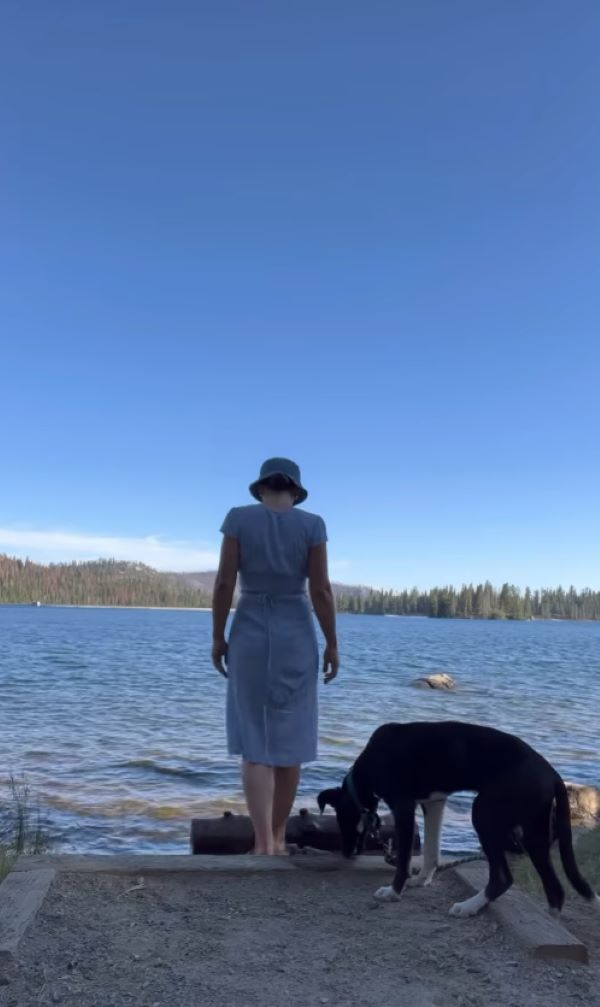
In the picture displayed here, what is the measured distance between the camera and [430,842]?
5.07 m

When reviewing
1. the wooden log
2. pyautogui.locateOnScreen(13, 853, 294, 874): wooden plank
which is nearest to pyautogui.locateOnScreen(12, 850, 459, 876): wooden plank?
pyautogui.locateOnScreen(13, 853, 294, 874): wooden plank

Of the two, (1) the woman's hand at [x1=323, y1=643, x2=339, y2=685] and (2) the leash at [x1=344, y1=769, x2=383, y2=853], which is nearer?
(2) the leash at [x1=344, y1=769, x2=383, y2=853]

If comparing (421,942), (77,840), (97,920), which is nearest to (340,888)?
(421,942)

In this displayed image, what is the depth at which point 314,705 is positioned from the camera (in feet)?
18.5

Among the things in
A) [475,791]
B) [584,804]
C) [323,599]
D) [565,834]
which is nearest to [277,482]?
[323,599]

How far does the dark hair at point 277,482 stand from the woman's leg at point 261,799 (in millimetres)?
1756

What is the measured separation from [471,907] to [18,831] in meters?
4.87

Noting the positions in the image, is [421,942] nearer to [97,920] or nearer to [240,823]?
[97,920]

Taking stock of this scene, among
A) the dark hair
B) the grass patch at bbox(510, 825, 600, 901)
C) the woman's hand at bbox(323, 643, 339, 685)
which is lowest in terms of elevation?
the grass patch at bbox(510, 825, 600, 901)

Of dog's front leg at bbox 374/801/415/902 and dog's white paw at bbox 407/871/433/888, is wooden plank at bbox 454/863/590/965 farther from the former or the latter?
dog's front leg at bbox 374/801/415/902

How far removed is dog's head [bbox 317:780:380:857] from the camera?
516 centimetres

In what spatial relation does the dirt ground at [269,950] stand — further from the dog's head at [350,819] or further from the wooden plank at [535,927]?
the dog's head at [350,819]

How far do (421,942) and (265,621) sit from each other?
2.10 metres

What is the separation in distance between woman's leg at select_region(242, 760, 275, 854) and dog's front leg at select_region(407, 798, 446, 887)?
3.22ft
